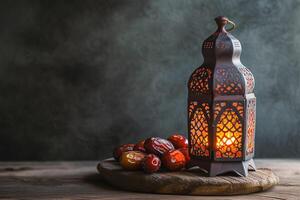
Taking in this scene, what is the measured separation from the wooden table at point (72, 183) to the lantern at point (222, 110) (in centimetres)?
12

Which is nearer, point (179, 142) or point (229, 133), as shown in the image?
point (229, 133)

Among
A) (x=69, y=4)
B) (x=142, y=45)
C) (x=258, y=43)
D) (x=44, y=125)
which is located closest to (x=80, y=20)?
(x=69, y=4)

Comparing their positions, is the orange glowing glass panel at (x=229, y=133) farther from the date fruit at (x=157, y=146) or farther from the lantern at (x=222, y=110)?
the date fruit at (x=157, y=146)

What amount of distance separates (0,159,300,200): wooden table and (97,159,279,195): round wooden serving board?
20mm

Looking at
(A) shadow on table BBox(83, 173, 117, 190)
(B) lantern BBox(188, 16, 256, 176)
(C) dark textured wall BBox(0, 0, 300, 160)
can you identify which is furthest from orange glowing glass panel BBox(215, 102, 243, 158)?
(C) dark textured wall BBox(0, 0, 300, 160)

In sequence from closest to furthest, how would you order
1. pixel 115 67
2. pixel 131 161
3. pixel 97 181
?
pixel 131 161 → pixel 97 181 → pixel 115 67

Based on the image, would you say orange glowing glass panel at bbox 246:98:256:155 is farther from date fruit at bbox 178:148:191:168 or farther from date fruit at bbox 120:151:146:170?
date fruit at bbox 120:151:146:170

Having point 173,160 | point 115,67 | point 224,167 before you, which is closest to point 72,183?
point 173,160

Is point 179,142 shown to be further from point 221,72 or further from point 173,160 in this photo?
point 221,72

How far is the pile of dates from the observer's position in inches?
63.8

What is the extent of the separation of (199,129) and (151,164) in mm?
168

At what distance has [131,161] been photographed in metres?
1.67

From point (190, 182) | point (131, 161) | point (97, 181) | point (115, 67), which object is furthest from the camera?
Answer: point (115, 67)

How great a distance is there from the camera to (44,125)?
2307 millimetres
